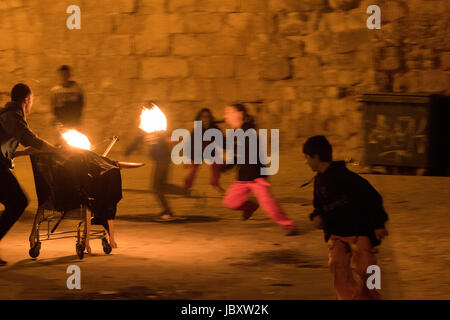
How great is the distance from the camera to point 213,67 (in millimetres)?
14336

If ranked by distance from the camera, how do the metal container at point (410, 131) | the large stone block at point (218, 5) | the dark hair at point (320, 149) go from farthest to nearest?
the large stone block at point (218, 5) → the metal container at point (410, 131) → the dark hair at point (320, 149)

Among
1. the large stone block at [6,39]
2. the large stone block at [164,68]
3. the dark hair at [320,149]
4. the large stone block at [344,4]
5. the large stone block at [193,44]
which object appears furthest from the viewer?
the large stone block at [6,39]

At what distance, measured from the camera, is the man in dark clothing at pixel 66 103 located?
11.9 meters

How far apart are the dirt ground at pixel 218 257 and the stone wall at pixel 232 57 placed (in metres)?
2.92

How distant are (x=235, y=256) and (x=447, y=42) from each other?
6726 millimetres

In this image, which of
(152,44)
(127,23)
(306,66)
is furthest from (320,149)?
(127,23)

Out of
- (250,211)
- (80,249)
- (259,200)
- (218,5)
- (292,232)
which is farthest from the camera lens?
(218,5)

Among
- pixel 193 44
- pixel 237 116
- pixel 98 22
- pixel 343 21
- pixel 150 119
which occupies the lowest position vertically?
pixel 237 116

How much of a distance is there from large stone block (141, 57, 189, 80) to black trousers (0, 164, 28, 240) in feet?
22.6

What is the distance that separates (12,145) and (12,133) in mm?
184

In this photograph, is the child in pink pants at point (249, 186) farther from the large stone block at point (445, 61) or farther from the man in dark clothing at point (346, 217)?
the large stone block at point (445, 61)

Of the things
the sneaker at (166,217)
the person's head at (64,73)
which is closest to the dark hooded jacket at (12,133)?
the sneaker at (166,217)

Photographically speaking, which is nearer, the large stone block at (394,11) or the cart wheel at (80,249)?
the cart wheel at (80,249)

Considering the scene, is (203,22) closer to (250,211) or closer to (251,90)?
(251,90)
